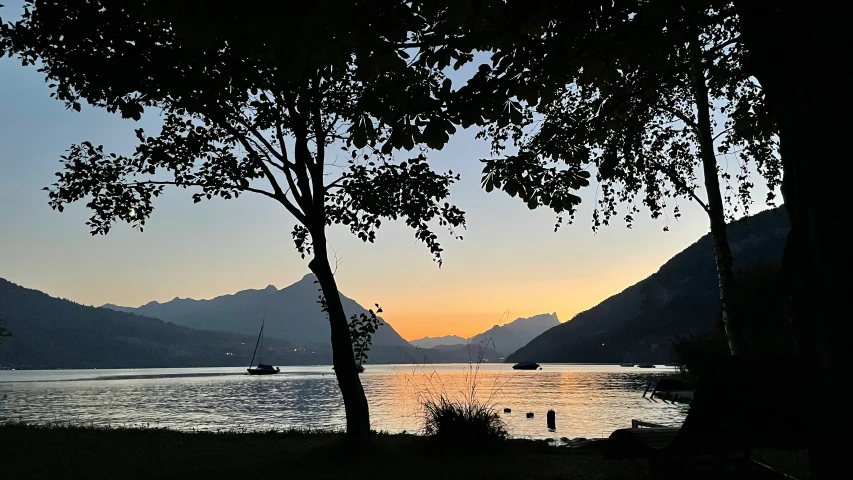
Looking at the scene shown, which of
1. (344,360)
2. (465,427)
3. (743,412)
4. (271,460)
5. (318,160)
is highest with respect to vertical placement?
(318,160)

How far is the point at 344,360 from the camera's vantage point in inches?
470

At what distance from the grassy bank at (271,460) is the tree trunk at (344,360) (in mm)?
426

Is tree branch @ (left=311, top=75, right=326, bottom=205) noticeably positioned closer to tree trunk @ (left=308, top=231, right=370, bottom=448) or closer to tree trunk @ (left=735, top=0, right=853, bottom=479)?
tree trunk @ (left=308, top=231, right=370, bottom=448)

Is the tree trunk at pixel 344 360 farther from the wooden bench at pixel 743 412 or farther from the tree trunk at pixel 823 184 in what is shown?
the tree trunk at pixel 823 184

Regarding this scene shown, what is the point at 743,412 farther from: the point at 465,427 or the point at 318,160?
the point at 318,160

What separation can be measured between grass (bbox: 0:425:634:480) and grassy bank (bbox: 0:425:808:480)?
0.02 metres

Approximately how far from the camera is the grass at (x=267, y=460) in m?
9.06

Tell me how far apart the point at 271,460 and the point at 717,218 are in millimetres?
10292

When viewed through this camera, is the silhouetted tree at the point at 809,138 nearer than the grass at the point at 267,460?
Yes

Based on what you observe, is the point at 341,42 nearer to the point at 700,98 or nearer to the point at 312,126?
the point at 312,126

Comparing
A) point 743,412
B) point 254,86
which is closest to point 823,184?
point 743,412

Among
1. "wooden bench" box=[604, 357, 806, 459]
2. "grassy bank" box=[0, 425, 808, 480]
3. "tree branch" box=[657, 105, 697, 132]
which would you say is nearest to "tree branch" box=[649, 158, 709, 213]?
"tree branch" box=[657, 105, 697, 132]

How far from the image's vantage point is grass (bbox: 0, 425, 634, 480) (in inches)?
357

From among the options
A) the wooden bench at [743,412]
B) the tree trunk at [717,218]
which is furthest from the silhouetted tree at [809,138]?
the tree trunk at [717,218]
